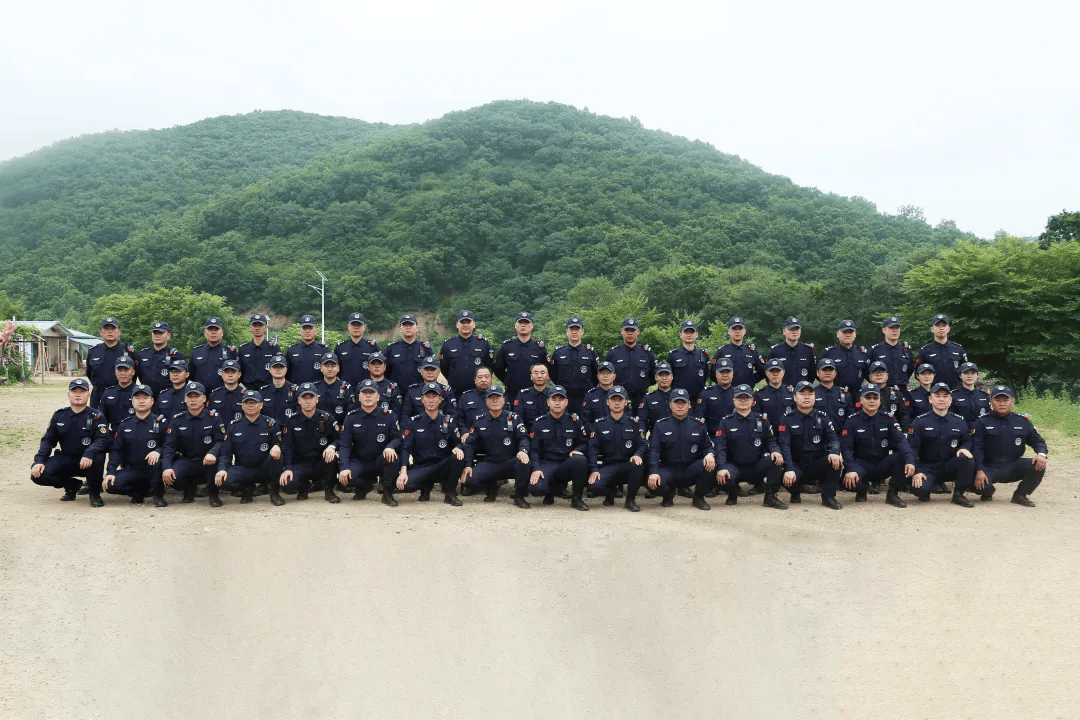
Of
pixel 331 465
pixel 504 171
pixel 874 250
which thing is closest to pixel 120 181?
pixel 504 171

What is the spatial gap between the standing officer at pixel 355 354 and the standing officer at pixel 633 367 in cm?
Result: 329

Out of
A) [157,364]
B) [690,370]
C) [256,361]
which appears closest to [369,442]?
[256,361]

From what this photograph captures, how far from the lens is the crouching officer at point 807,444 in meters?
9.35

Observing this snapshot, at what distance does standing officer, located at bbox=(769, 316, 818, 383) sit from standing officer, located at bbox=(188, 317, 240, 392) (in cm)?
739

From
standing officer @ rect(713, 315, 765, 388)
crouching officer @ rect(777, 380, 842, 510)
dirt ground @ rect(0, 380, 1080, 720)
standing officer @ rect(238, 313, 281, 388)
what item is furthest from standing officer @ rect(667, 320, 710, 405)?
standing officer @ rect(238, 313, 281, 388)

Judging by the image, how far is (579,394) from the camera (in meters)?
10.7

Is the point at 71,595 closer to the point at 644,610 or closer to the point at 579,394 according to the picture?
the point at 644,610

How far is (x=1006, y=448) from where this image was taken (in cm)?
955

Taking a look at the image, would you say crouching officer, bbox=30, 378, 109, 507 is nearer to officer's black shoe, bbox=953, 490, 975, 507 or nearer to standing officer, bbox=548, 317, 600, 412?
standing officer, bbox=548, 317, 600, 412

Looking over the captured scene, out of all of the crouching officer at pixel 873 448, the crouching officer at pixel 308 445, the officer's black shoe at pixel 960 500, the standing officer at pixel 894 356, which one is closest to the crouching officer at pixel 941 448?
the officer's black shoe at pixel 960 500

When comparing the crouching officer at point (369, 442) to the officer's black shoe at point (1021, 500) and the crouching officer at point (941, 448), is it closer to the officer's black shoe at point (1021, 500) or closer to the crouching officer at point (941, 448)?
the crouching officer at point (941, 448)

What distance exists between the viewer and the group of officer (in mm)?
9258

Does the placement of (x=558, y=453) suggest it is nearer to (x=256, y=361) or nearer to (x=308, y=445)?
(x=308, y=445)

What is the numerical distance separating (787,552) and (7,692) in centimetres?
648
